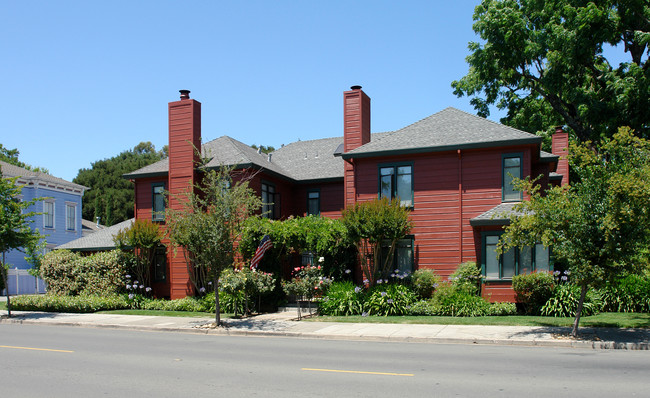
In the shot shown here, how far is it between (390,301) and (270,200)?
8841 mm

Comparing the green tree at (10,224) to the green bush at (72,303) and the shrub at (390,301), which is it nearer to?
the green bush at (72,303)

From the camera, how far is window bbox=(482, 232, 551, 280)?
805 inches

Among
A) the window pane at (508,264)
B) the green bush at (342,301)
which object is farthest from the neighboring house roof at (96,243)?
the window pane at (508,264)

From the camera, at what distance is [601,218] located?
13984 millimetres

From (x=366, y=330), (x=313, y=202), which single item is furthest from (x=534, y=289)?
(x=313, y=202)

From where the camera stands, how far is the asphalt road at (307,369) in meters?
8.51

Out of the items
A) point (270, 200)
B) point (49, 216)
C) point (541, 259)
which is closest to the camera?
point (541, 259)

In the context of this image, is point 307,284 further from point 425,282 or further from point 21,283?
point 21,283

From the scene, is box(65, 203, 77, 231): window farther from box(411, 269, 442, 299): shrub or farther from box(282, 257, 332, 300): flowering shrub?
box(411, 269, 442, 299): shrub

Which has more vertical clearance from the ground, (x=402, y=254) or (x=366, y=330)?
(x=402, y=254)

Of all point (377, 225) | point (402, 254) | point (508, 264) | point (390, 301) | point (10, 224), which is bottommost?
point (390, 301)

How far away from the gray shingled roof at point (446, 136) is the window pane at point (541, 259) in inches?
156

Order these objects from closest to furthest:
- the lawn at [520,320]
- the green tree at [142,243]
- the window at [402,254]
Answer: the lawn at [520,320], the window at [402,254], the green tree at [142,243]

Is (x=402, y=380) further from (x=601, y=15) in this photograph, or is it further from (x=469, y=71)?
(x=469, y=71)
